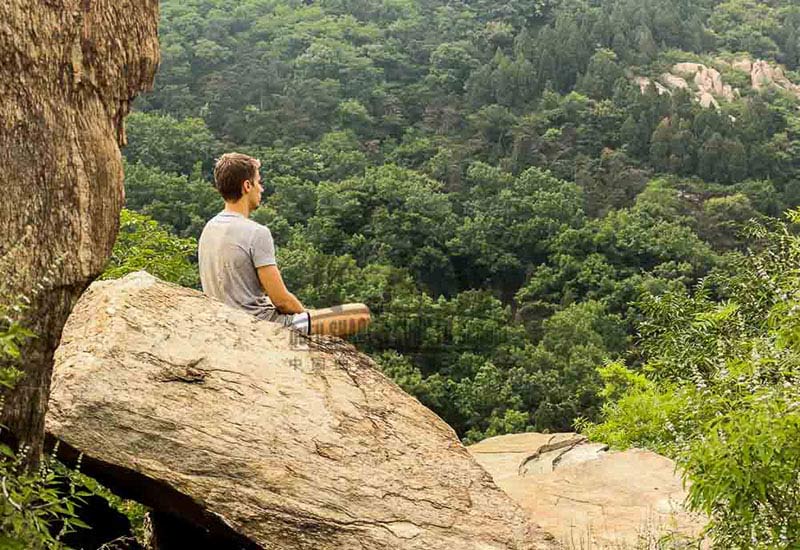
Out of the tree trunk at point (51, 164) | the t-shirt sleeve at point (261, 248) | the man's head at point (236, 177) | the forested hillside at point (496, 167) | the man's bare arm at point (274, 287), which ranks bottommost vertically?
the forested hillside at point (496, 167)

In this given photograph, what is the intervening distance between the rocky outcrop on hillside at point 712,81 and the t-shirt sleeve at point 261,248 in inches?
2270

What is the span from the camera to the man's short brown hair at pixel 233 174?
183 inches

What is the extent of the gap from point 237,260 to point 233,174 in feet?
1.25

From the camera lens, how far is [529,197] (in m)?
49.3

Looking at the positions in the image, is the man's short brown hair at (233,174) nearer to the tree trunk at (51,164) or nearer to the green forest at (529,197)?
the tree trunk at (51,164)

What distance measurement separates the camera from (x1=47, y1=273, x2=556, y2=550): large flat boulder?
4.00 metres

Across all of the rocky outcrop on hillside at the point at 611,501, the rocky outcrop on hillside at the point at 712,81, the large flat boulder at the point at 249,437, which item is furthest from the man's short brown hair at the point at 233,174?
the rocky outcrop on hillside at the point at 712,81

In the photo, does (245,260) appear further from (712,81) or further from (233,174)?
(712,81)

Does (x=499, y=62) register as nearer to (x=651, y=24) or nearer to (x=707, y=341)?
(x=651, y=24)

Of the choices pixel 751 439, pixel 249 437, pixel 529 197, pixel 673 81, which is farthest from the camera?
pixel 673 81

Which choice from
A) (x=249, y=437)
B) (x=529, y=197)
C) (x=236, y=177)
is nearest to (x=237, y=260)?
(x=236, y=177)

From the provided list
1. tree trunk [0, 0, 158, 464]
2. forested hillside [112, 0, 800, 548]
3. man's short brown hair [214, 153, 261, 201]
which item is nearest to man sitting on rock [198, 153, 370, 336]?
man's short brown hair [214, 153, 261, 201]

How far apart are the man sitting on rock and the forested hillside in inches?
284

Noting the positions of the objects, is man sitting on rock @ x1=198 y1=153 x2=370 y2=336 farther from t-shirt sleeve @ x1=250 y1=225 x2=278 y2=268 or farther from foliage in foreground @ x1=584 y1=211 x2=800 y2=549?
foliage in foreground @ x1=584 y1=211 x2=800 y2=549
